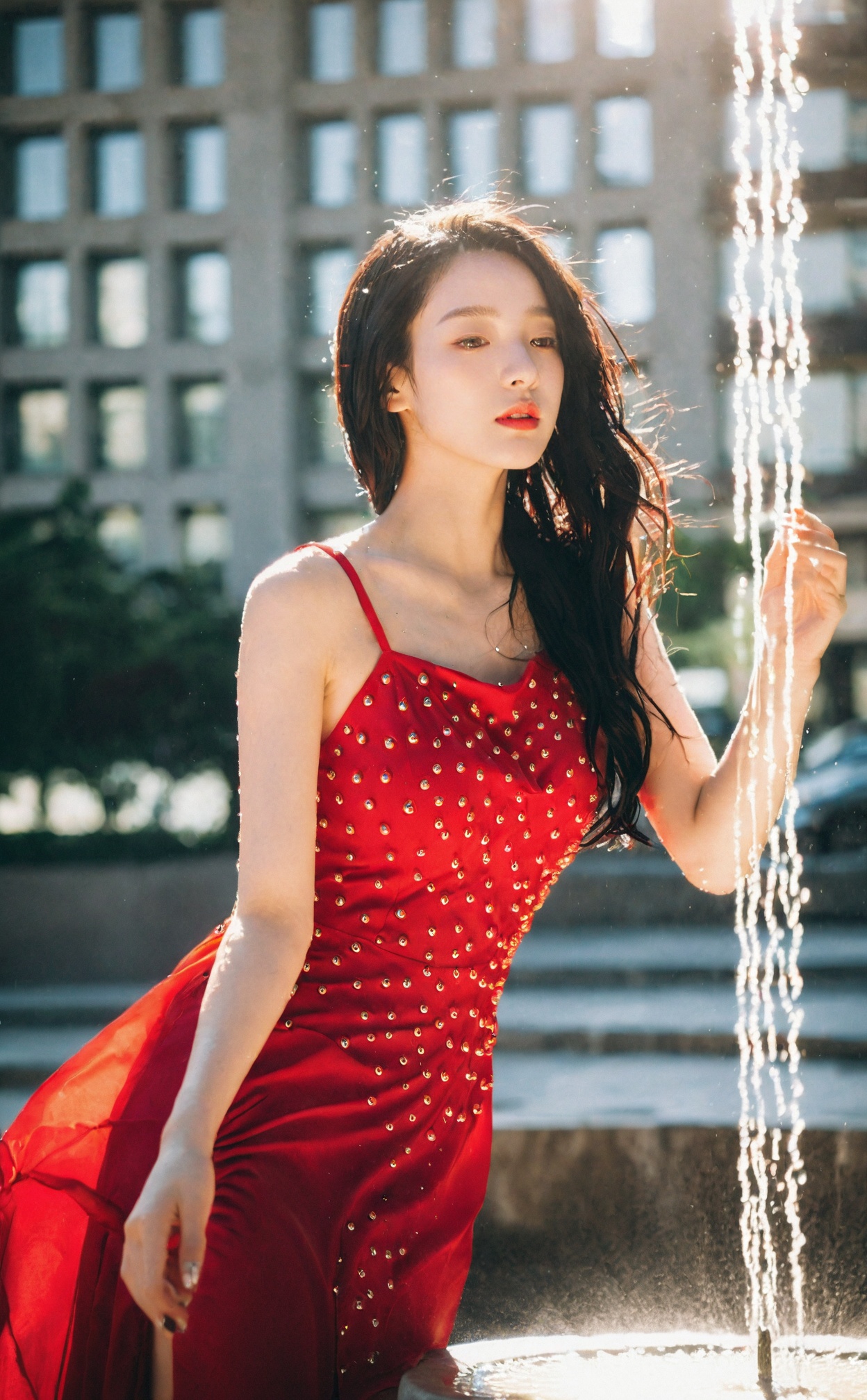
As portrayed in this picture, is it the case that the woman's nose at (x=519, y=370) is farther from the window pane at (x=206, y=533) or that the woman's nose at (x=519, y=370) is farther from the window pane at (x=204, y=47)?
the window pane at (x=204, y=47)

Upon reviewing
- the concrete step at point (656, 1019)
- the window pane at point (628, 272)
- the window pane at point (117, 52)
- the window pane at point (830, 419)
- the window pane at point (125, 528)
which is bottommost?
the concrete step at point (656, 1019)

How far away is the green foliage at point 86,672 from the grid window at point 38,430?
46.8 ft

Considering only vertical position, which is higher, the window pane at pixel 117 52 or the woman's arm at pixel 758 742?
the window pane at pixel 117 52

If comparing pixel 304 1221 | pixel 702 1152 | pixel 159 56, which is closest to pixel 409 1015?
pixel 304 1221

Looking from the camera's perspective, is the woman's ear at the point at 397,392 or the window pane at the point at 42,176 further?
the window pane at the point at 42,176

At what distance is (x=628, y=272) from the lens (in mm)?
27234

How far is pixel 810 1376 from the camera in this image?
5.57 ft

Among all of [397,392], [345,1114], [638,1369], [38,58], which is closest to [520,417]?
[397,392]

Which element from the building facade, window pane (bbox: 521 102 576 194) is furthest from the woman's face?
window pane (bbox: 521 102 576 194)

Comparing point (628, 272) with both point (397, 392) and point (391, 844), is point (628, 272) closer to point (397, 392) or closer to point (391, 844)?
point (397, 392)

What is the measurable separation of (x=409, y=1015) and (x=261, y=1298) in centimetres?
33

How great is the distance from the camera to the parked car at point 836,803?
1280cm

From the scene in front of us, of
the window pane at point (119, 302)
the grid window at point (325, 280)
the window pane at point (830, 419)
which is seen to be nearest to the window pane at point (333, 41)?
the grid window at point (325, 280)

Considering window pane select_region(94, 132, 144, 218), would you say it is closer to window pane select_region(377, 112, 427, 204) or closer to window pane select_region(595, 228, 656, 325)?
window pane select_region(377, 112, 427, 204)
